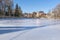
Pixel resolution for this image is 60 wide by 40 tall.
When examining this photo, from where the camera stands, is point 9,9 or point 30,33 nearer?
point 30,33

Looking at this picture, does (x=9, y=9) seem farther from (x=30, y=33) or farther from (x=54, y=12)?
(x=30, y=33)

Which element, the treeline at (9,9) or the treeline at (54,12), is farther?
the treeline at (9,9)

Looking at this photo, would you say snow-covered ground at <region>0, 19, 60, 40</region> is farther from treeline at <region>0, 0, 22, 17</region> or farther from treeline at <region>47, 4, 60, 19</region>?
treeline at <region>0, 0, 22, 17</region>

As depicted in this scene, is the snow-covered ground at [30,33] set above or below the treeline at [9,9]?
below

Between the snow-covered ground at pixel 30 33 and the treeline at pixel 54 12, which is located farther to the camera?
the treeline at pixel 54 12

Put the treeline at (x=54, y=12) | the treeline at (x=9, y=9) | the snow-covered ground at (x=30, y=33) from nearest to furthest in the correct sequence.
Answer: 1. the snow-covered ground at (x=30, y=33)
2. the treeline at (x=54, y=12)
3. the treeline at (x=9, y=9)

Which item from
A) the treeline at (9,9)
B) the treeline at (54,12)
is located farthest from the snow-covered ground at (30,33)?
the treeline at (9,9)

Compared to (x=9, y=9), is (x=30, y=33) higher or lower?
lower

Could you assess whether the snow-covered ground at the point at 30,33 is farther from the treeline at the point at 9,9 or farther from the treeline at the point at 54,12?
the treeline at the point at 9,9

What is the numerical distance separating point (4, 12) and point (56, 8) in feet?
55.3

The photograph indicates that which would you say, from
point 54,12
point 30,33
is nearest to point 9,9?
point 54,12

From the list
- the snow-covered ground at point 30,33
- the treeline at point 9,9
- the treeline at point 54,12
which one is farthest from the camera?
the treeline at point 9,9

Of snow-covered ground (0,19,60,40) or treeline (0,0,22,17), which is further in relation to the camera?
treeline (0,0,22,17)

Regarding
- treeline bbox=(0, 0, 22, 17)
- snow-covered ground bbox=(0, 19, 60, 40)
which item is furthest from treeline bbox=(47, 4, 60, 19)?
snow-covered ground bbox=(0, 19, 60, 40)
